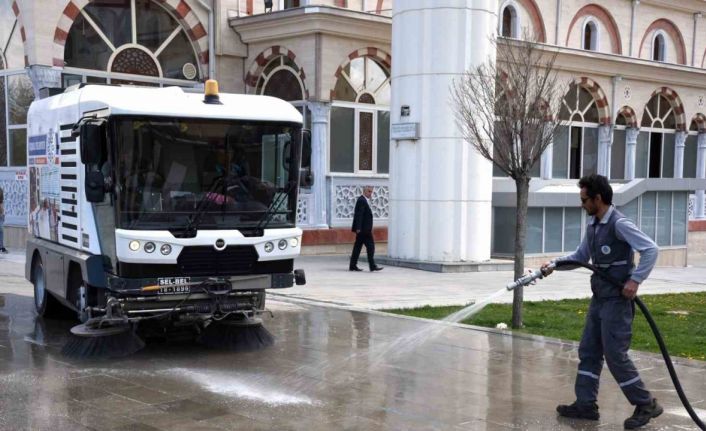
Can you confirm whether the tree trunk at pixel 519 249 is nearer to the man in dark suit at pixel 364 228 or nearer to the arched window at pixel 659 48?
the man in dark suit at pixel 364 228

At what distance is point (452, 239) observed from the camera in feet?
58.3

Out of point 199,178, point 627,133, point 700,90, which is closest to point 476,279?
point 199,178

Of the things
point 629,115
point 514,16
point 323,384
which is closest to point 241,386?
point 323,384

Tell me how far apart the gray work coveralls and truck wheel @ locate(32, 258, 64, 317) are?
24.3 ft

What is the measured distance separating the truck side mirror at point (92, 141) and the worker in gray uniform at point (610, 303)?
15.8 ft

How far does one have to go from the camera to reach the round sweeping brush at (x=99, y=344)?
28.7 feet

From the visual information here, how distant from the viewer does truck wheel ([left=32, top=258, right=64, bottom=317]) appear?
11195 mm

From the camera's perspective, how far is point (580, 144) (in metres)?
28.7

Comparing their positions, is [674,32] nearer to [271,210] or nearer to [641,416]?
[271,210]

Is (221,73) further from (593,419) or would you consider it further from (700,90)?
(700,90)

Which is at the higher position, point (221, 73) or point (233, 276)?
point (221, 73)

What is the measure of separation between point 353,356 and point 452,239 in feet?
29.5

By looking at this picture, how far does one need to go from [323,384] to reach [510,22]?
2135 cm

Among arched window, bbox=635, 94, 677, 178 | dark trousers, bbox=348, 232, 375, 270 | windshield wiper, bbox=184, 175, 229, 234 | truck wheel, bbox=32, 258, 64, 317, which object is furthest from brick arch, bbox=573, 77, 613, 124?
windshield wiper, bbox=184, 175, 229, 234
